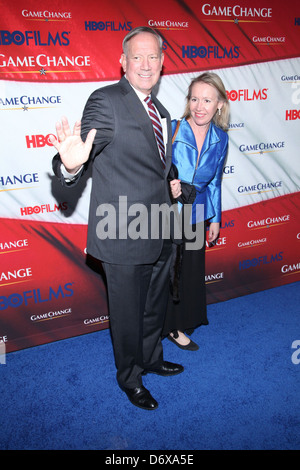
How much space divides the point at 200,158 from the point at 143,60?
2.63ft

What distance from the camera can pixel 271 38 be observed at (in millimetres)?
3258

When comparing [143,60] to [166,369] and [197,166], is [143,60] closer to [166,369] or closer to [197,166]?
[197,166]

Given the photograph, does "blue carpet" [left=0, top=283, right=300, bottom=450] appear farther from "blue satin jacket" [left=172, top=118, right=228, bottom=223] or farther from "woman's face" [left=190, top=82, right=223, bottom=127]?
"woman's face" [left=190, top=82, right=223, bottom=127]

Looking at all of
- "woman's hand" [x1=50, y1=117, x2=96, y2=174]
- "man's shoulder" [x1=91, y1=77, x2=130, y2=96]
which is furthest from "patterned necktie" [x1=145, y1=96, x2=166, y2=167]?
"woman's hand" [x1=50, y1=117, x2=96, y2=174]

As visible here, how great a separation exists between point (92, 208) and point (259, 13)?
226cm

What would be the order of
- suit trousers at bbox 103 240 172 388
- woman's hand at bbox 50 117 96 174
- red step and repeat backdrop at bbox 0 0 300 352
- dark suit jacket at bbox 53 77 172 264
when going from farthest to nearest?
red step and repeat backdrop at bbox 0 0 300 352 < suit trousers at bbox 103 240 172 388 < dark suit jacket at bbox 53 77 172 264 < woman's hand at bbox 50 117 96 174

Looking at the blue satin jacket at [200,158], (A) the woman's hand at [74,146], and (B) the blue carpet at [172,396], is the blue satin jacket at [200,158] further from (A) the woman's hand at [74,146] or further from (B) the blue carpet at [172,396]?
(B) the blue carpet at [172,396]

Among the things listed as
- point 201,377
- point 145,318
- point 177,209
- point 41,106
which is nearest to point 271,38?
point 177,209

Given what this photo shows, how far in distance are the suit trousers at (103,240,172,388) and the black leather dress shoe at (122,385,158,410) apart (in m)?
0.04

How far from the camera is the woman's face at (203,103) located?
251 cm

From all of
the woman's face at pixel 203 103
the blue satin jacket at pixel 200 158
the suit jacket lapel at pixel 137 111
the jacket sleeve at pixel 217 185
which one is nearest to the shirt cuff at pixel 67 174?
the suit jacket lapel at pixel 137 111

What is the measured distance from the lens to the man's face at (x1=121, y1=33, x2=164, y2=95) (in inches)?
79.5

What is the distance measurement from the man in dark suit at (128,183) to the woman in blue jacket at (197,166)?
1.17ft

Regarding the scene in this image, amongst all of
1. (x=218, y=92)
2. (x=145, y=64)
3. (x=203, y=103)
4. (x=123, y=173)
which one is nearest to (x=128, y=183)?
(x=123, y=173)
